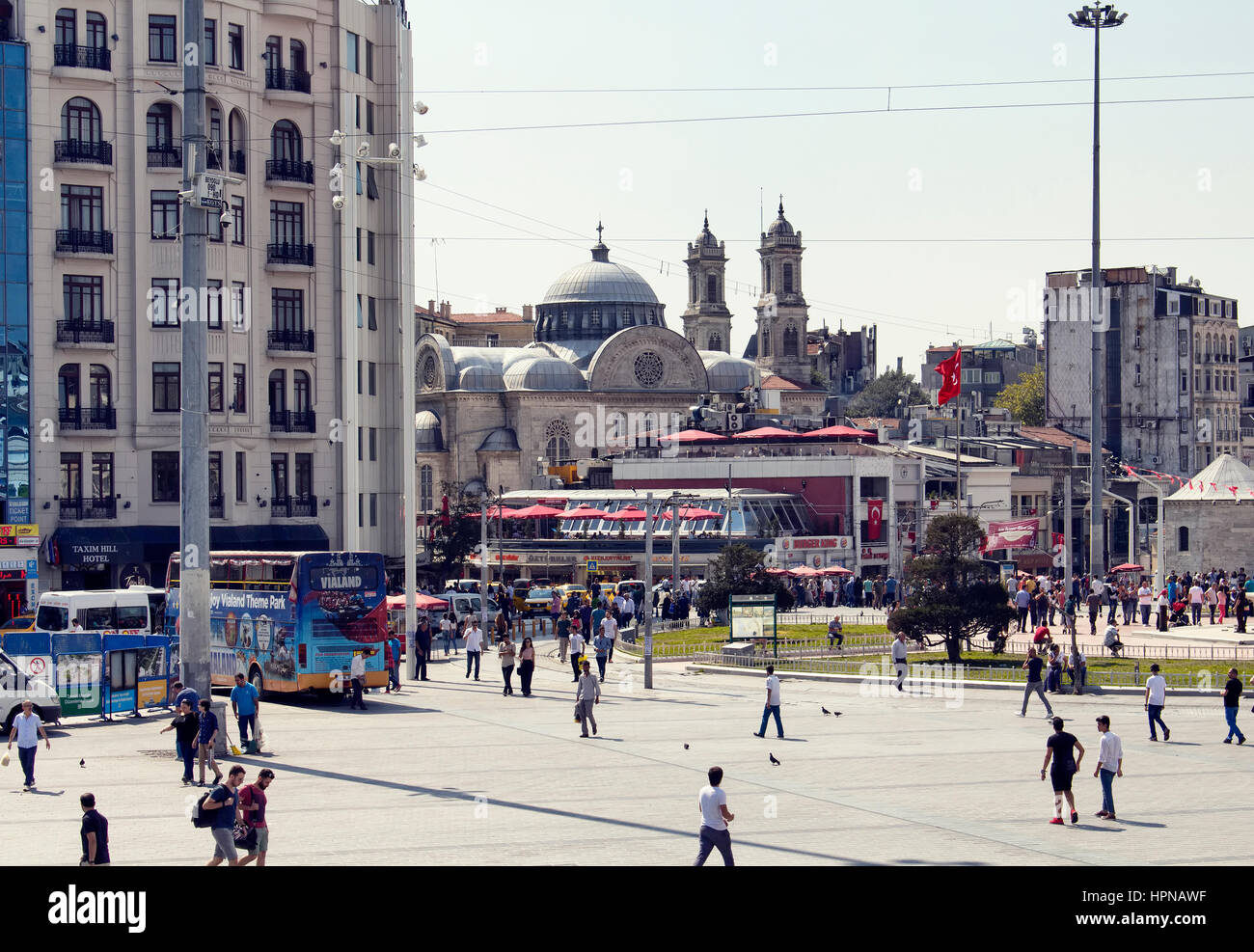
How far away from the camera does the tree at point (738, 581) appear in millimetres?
46344

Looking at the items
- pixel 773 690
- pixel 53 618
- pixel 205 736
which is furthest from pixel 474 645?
pixel 205 736

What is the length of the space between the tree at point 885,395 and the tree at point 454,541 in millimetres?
91257

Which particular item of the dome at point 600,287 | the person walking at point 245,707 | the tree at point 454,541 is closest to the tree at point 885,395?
the dome at point 600,287

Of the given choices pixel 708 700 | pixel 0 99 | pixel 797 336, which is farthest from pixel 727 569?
pixel 797 336

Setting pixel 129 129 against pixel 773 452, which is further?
pixel 773 452

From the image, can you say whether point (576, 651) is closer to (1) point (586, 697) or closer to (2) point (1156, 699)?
(1) point (586, 697)

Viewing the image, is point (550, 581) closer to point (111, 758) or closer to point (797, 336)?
point (111, 758)

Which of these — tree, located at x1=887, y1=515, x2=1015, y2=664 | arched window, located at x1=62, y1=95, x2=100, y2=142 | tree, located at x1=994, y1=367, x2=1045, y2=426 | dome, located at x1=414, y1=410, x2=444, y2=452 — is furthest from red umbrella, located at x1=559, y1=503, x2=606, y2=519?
tree, located at x1=994, y1=367, x2=1045, y2=426

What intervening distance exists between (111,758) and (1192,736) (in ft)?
53.8

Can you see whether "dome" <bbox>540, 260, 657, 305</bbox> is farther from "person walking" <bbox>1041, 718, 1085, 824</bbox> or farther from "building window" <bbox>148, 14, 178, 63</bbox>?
"person walking" <bbox>1041, 718, 1085, 824</bbox>

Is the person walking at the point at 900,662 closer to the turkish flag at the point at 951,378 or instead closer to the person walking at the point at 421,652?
the person walking at the point at 421,652

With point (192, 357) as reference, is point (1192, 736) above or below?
below

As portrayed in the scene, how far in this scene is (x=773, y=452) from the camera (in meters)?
75.1

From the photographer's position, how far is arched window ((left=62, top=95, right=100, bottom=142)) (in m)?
47.7
